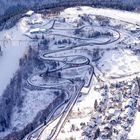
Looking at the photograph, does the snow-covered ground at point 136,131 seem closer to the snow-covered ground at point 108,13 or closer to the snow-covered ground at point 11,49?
the snow-covered ground at point 11,49

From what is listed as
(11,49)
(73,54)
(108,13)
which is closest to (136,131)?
(73,54)

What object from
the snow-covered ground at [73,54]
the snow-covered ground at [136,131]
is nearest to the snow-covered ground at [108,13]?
the snow-covered ground at [73,54]

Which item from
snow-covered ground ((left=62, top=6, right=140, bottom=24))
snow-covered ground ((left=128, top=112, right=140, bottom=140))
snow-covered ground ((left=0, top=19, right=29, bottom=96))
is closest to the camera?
snow-covered ground ((left=128, top=112, right=140, bottom=140))

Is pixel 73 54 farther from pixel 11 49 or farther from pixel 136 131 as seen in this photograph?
pixel 136 131

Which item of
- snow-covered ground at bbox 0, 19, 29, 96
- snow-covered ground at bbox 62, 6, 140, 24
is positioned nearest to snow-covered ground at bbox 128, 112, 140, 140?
snow-covered ground at bbox 0, 19, 29, 96

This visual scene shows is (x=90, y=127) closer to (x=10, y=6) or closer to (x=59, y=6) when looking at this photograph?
(x=59, y=6)

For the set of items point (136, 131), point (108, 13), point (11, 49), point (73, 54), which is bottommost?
point (136, 131)

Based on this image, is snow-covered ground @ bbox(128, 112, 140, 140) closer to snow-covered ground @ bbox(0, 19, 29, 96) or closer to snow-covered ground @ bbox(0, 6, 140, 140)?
snow-covered ground @ bbox(0, 6, 140, 140)

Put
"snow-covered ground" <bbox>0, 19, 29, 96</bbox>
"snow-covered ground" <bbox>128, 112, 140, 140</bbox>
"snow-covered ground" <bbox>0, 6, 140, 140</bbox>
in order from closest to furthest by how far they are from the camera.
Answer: "snow-covered ground" <bbox>128, 112, 140, 140</bbox>
"snow-covered ground" <bbox>0, 6, 140, 140</bbox>
"snow-covered ground" <bbox>0, 19, 29, 96</bbox>

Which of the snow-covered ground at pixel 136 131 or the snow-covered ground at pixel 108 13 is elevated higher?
the snow-covered ground at pixel 108 13

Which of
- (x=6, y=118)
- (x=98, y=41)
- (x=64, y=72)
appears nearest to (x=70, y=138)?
(x=6, y=118)

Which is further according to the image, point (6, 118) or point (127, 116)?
point (6, 118)
